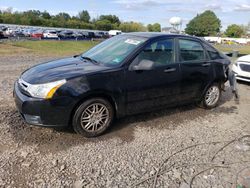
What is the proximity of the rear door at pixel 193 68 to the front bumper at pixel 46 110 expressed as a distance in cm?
233

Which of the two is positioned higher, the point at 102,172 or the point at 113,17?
the point at 113,17

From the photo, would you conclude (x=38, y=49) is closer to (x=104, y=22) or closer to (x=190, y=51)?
(x=190, y=51)

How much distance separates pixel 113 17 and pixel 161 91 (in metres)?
96.9

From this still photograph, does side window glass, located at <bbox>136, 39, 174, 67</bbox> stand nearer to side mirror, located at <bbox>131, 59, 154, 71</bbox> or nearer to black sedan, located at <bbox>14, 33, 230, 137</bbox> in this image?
black sedan, located at <bbox>14, 33, 230, 137</bbox>

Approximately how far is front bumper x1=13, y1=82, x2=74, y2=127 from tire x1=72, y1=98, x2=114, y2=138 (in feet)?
0.58

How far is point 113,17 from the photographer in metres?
97.1

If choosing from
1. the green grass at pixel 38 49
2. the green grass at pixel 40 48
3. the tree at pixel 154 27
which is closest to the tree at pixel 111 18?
the tree at pixel 154 27

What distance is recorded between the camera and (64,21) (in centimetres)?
8456

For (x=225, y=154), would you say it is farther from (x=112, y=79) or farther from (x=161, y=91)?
(x=112, y=79)

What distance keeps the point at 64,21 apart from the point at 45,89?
86.3 m

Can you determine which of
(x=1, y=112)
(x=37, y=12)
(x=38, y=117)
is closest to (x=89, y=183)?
(x=38, y=117)

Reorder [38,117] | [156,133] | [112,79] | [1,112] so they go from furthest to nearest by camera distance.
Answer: [1,112] → [156,133] → [112,79] → [38,117]

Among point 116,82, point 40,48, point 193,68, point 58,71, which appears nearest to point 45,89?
point 58,71

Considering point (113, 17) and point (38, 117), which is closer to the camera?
point (38, 117)
